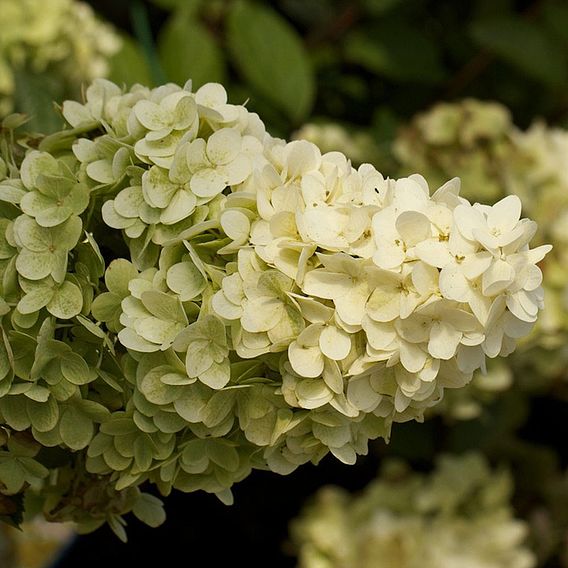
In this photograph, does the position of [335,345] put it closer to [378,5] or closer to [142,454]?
[142,454]

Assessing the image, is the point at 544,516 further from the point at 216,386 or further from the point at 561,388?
the point at 216,386

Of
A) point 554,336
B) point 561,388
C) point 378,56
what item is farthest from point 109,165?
point 378,56

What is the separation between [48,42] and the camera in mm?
903

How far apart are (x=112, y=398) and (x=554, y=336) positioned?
1.97 feet

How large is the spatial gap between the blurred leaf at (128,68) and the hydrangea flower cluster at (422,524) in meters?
0.50

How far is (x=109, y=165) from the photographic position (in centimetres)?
42

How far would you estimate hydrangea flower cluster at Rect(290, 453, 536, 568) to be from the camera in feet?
3.18

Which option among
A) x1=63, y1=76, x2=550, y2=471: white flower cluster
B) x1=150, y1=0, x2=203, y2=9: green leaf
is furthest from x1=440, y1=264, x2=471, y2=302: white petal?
x1=150, y1=0, x2=203, y2=9: green leaf

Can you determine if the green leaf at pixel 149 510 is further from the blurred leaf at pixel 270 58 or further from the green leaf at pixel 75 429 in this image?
the blurred leaf at pixel 270 58

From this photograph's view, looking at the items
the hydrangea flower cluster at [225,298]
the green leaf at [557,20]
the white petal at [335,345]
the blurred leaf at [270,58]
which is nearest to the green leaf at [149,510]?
the hydrangea flower cluster at [225,298]

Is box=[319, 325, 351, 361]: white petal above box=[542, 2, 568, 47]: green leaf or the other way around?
above

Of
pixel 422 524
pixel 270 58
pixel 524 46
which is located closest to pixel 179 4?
pixel 270 58

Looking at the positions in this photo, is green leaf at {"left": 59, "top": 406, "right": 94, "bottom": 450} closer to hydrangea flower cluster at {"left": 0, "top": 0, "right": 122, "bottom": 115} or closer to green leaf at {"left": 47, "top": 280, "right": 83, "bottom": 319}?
green leaf at {"left": 47, "top": 280, "right": 83, "bottom": 319}

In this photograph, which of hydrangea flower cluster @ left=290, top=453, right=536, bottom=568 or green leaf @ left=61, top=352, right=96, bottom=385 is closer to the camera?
green leaf @ left=61, top=352, right=96, bottom=385
